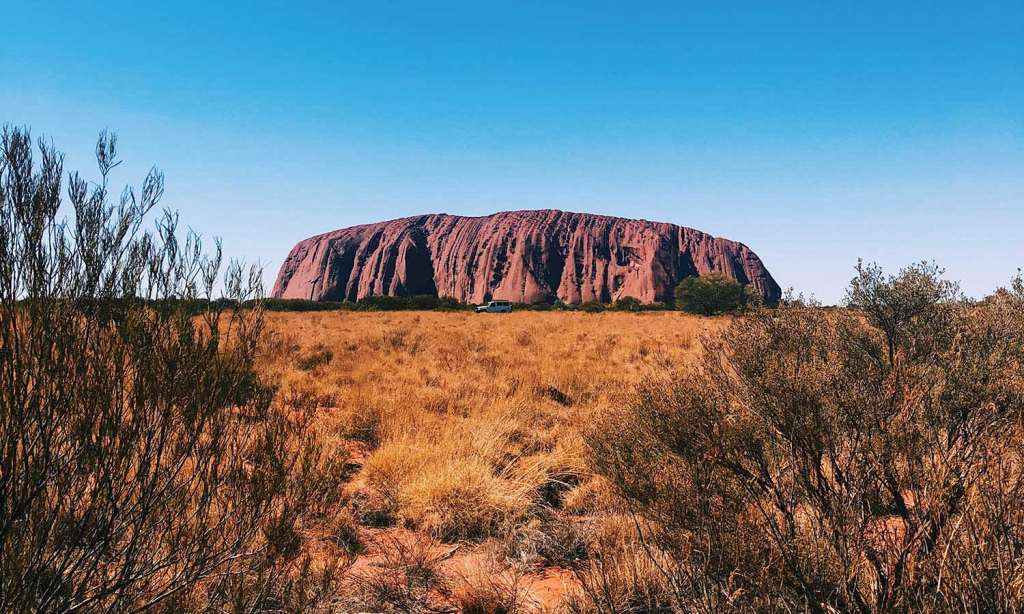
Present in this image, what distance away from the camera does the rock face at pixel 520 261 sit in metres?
120

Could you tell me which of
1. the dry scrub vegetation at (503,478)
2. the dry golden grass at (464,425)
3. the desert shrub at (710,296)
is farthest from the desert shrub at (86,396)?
the desert shrub at (710,296)

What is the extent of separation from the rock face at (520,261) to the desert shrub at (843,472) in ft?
364

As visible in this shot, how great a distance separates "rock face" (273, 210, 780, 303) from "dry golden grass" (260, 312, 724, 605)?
103m

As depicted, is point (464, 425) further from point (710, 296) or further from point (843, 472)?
point (710, 296)

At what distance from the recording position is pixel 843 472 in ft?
10.7

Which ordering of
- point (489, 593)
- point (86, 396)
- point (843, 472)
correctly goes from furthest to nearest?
1. point (843, 472)
2. point (489, 593)
3. point (86, 396)

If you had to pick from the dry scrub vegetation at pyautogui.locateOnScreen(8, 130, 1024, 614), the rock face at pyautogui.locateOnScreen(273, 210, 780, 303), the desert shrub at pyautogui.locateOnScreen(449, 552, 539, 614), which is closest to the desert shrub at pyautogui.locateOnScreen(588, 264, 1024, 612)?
the dry scrub vegetation at pyautogui.locateOnScreen(8, 130, 1024, 614)

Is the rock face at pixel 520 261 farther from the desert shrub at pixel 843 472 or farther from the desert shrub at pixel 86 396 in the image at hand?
the desert shrub at pixel 86 396

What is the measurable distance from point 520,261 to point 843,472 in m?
119

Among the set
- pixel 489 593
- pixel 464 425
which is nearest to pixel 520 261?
pixel 464 425

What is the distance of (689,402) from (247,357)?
9.22ft

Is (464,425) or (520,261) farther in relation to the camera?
(520,261)

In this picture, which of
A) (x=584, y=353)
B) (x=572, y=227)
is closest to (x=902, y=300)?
(x=584, y=353)

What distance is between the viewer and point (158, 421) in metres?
2.34
